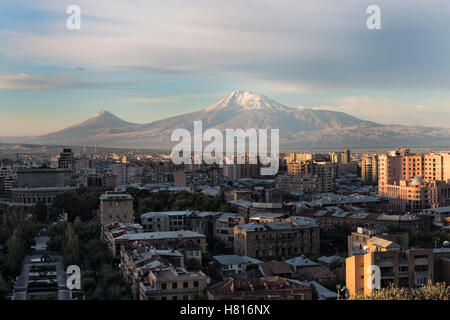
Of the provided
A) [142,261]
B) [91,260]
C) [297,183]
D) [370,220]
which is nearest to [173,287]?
[142,261]

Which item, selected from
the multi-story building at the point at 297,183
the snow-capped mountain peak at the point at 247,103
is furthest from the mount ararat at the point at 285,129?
the multi-story building at the point at 297,183

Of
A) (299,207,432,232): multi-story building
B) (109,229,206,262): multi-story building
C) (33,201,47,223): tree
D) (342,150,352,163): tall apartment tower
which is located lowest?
(33,201,47,223): tree

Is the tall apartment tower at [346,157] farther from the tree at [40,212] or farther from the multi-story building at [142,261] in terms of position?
the multi-story building at [142,261]

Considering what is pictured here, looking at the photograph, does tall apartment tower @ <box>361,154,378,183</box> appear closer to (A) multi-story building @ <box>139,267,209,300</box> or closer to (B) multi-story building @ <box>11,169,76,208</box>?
(B) multi-story building @ <box>11,169,76,208</box>

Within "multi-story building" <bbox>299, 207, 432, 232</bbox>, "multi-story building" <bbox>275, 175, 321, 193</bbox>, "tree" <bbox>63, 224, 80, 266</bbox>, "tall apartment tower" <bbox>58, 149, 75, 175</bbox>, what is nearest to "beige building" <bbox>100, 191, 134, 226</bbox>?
"tree" <bbox>63, 224, 80, 266</bbox>

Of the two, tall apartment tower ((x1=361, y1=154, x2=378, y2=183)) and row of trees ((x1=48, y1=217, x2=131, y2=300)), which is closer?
row of trees ((x1=48, y1=217, x2=131, y2=300))
